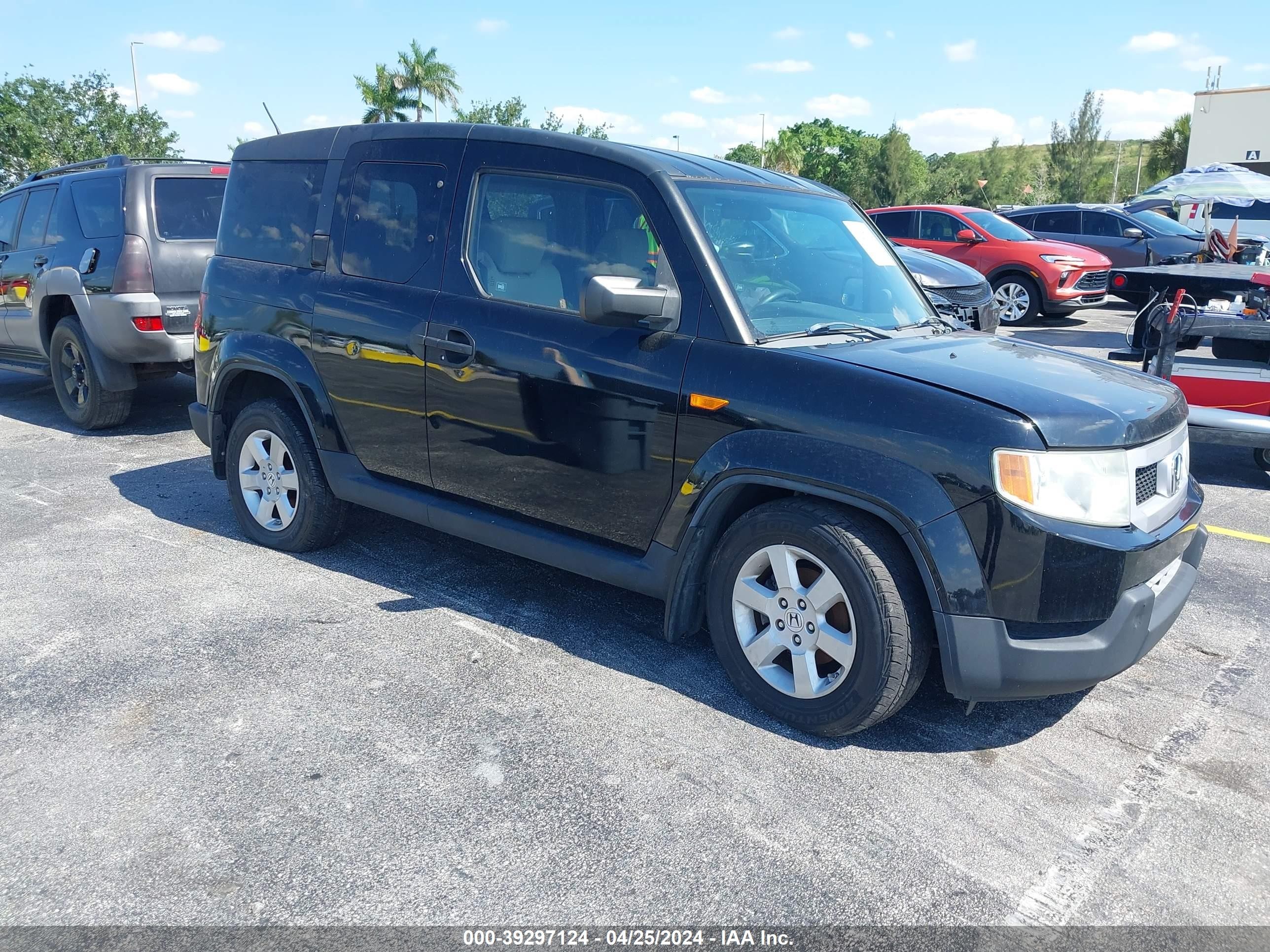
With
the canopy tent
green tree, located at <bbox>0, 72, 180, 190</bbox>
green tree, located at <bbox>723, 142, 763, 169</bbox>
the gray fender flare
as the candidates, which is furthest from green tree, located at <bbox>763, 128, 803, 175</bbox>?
the gray fender flare

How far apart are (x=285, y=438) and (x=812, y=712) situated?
292 centimetres

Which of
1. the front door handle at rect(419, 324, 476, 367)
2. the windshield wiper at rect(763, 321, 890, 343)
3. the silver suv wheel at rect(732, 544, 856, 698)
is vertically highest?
the windshield wiper at rect(763, 321, 890, 343)

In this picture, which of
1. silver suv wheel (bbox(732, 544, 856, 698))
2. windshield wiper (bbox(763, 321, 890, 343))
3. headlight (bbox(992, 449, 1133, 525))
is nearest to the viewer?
headlight (bbox(992, 449, 1133, 525))

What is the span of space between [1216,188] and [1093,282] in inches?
158

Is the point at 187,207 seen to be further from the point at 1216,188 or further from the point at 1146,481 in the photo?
the point at 1216,188

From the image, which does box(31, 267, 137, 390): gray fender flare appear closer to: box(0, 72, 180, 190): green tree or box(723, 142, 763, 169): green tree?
box(0, 72, 180, 190): green tree

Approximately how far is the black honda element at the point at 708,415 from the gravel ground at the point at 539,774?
318 mm

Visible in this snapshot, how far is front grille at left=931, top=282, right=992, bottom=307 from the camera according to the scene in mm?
10188

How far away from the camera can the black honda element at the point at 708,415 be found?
301 centimetres

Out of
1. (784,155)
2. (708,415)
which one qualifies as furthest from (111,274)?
(784,155)

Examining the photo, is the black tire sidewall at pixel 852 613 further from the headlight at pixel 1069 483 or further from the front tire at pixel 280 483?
the front tire at pixel 280 483

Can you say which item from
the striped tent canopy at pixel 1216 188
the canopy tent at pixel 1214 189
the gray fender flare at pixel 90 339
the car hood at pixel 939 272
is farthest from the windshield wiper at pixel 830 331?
the striped tent canopy at pixel 1216 188

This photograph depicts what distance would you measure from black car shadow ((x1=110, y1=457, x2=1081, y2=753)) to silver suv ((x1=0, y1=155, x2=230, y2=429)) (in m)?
1.69

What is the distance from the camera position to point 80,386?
8055 mm
